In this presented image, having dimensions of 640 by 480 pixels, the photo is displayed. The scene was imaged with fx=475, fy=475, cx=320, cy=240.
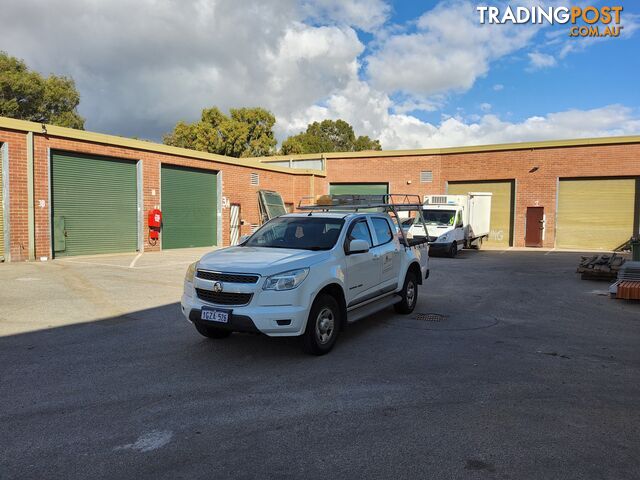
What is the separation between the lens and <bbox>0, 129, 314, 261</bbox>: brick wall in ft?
47.6

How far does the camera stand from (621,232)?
2369cm

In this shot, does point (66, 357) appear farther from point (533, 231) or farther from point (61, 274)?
point (533, 231)

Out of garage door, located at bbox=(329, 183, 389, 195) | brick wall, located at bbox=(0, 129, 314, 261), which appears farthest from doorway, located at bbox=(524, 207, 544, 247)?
brick wall, located at bbox=(0, 129, 314, 261)

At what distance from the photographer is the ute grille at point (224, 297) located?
17.1 ft

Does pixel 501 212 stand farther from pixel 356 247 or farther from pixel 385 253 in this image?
pixel 356 247

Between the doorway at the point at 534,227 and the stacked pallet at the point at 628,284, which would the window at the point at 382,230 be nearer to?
the stacked pallet at the point at 628,284

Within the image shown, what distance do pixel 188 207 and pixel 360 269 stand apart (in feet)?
53.5

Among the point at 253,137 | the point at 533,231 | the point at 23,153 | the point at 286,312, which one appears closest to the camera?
the point at 286,312

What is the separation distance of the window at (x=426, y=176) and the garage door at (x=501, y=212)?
2.95 metres

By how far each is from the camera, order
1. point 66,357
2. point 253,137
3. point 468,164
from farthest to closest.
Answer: point 253,137 < point 468,164 < point 66,357

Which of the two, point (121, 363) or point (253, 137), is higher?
point (253, 137)

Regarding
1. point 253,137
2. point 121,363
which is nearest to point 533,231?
point 121,363

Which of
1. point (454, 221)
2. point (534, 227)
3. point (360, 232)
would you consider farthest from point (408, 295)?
point (534, 227)

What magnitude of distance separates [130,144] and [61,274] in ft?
24.3
